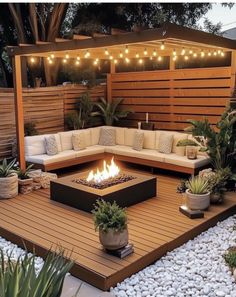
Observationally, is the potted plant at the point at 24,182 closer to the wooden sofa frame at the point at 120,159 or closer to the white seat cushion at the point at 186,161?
the wooden sofa frame at the point at 120,159

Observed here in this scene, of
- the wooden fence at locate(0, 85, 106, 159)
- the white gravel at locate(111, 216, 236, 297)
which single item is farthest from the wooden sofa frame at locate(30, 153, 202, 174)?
the white gravel at locate(111, 216, 236, 297)

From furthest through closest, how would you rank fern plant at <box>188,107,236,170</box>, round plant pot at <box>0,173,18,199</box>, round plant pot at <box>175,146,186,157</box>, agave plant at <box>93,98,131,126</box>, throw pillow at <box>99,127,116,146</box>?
agave plant at <box>93,98,131,126</box>
throw pillow at <box>99,127,116,146</box>
round plant pot at <box>175,146,186,157</box>
fern plant at <box>188,107,236,170</box>
round plant pot at <box>0,173,18,199</box>

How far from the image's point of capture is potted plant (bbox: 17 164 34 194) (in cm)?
623

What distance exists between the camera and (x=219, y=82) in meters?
7.86

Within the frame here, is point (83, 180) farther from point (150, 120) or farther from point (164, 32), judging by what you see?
point (150, 120)

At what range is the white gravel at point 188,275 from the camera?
11.5 feet

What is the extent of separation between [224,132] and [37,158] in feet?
11.9

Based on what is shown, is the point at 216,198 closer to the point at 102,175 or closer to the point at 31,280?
the point at 102,175

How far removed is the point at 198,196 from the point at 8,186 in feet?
10.2

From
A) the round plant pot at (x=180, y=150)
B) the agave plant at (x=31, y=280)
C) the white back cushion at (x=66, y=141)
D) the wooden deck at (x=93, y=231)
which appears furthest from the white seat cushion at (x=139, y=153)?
the agave plant at (x=31, y=280)

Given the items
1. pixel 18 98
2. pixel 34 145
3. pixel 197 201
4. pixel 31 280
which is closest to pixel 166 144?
pixel 197 201

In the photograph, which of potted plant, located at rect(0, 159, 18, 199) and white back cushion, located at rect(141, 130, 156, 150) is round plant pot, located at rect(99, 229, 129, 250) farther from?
white back cushion, located at rect(141, 130, 156, 150)

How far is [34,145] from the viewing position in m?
7.43

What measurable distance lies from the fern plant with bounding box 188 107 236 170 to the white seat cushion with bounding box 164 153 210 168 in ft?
1.39
